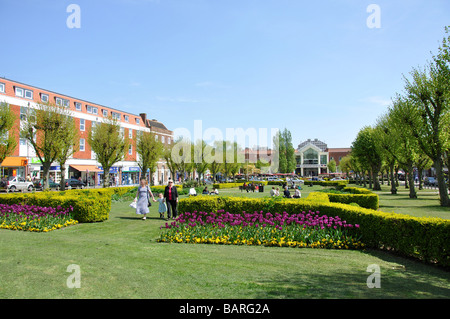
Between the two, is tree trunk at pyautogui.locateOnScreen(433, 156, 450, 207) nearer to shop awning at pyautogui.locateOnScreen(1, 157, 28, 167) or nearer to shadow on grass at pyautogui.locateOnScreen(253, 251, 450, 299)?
shadow on grass at pyautogui.locateOnScreen(253, 251, 450, 299)

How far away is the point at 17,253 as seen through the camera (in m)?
6.82

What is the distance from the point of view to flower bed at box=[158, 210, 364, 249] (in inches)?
339

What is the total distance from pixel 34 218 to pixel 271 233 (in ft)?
28.6

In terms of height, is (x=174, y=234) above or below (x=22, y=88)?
below

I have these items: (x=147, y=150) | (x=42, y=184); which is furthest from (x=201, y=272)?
(x=42, y=184)

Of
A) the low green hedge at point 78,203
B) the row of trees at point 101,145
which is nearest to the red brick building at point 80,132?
the row of trees at point 101,145

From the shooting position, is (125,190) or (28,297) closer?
(28,297)

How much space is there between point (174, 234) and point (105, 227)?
375cm

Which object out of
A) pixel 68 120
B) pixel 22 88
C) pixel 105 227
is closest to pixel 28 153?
pixel 22 88

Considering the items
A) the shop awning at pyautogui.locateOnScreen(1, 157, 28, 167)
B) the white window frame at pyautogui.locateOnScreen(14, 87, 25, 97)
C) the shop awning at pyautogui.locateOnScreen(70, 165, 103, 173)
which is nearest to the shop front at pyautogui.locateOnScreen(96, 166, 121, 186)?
the shop awning at pyautogui.locateOnScreen(70, 165, 103, 173)

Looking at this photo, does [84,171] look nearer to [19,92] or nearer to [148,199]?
[19,92]

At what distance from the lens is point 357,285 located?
16.5ft

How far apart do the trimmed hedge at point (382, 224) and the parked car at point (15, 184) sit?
93.3 ft
